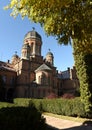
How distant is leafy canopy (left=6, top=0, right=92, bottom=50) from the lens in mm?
8269

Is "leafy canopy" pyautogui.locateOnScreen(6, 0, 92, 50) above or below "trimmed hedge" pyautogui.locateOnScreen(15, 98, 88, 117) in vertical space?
above

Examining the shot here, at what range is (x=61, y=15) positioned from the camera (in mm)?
8789

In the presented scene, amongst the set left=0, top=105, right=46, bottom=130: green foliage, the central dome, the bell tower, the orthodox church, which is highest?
the central dome

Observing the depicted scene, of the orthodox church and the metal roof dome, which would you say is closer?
the orthodox church

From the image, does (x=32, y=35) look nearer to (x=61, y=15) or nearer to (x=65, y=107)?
(x=65, y=107)

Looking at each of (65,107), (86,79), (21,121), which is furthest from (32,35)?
(21,121)

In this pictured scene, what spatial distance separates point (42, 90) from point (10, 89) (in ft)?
31.1

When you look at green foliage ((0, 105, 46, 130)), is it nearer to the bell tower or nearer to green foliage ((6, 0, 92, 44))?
green foliage ((6, 0, 92, 44))

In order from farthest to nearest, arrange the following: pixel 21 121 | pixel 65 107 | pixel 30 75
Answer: pixel 30 75 < pixel 65 107 < pixel 21 121

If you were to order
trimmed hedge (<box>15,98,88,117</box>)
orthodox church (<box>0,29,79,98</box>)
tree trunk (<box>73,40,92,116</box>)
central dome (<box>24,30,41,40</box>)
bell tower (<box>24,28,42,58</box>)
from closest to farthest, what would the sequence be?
tree trunk (<box>73,40,92,116</box>) < trimmed hedge (<box>15,98,88,117</box>) < orthodox church (<box>0,29,79,98</box>) < bell tower (<box>24,28,42,58</box>) < central dome (<box>24,30,41,40</box>)

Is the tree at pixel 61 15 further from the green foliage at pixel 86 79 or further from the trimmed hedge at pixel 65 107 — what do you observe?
the trimmed hedge at pixel 65 107

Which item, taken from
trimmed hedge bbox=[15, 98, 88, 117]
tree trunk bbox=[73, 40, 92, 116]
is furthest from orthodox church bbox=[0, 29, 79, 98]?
tree trunk bbox=[73, 40, 92, 116]

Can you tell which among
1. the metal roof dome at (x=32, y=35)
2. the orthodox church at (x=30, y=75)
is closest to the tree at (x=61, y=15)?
the orthodox church at (x=30, y=75)

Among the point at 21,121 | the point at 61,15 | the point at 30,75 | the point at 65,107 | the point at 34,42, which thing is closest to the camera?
the point at 61,15
